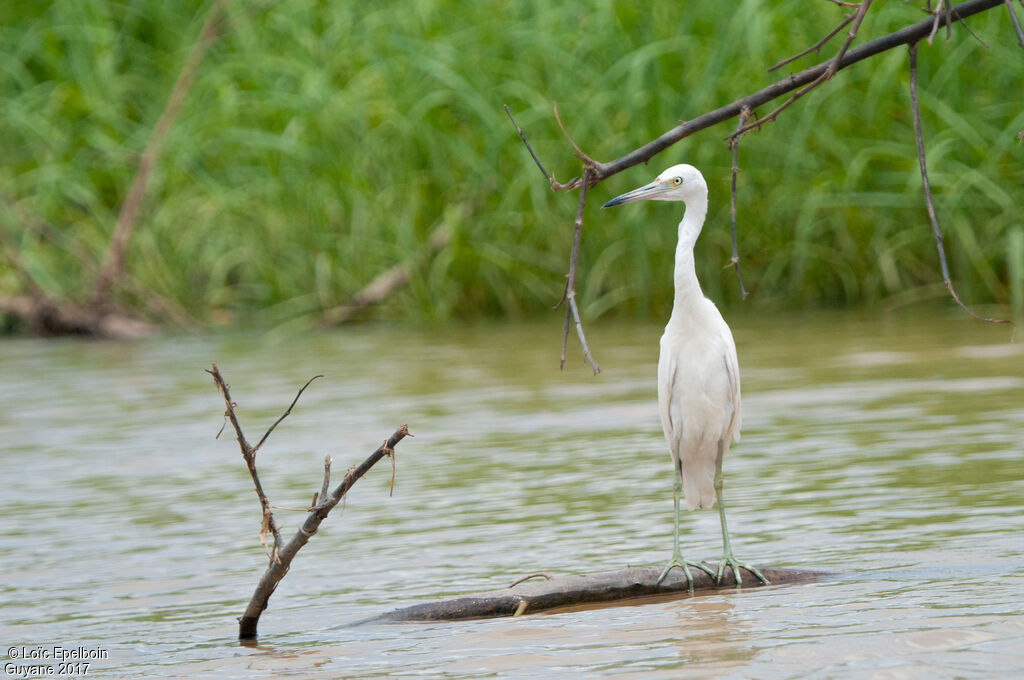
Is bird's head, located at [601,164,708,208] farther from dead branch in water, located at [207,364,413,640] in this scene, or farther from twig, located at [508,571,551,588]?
dead branch in water, located at [207,364,413,640]

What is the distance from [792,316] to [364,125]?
307cm

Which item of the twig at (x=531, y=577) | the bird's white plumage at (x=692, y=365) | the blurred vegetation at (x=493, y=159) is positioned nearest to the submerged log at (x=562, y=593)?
the twig at (x=531, y=577)

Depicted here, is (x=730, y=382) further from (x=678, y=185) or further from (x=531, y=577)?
(x=531, y=577)

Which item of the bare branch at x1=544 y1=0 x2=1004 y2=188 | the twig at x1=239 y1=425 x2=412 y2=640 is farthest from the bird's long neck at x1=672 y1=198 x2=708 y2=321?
the bare branch at x1=544 y1=0 x2=1004 y2=188

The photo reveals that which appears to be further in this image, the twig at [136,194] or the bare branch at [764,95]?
the twig at [136,194]

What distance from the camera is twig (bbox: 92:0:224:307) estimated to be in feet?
33.8

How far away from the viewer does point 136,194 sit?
10.4m

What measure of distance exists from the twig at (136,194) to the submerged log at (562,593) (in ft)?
23.1

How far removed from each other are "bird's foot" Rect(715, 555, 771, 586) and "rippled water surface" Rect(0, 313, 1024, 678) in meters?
0.05

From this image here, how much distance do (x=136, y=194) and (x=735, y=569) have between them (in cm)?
731

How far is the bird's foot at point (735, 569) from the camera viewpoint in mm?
3839

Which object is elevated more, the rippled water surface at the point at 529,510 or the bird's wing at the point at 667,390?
the bird's wing at the point at 667,390

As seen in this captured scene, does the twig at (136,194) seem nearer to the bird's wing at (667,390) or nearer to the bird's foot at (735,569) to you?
the bird's wing at (667,390)

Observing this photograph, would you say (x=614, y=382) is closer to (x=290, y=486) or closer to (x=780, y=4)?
(x=290, y=486)
